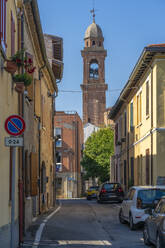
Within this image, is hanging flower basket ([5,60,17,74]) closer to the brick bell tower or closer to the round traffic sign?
the round traffic sign

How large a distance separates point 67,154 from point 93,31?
4470cm

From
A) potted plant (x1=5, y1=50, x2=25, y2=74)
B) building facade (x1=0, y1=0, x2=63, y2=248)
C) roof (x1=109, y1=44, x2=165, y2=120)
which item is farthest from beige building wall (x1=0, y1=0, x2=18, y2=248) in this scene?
roof (x1=109, y1=44, x2=165, y2=120)

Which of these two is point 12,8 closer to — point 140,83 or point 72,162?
point 140,83

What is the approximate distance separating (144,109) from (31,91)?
953 centimetres

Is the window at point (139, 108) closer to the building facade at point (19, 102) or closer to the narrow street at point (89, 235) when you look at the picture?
the building facade at point (19, 102)

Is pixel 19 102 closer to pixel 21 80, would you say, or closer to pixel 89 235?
pixel 21 80

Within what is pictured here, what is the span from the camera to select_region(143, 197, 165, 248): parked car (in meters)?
11.2

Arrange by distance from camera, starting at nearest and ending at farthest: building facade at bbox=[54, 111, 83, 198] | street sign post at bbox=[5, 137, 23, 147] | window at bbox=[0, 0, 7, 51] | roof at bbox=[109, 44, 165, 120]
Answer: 1. street sign post at bbox=[5, 137, 23, 147]
2. window at bbox=[0, 0, 7, 51]
3. roof at bbox=[109, 44, 165, 120]
4. building facade at bbox=[54, 111, 83, 198]

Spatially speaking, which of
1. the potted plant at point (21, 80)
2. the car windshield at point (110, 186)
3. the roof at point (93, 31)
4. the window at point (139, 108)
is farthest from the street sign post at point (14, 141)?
the roof at point (93, 31)

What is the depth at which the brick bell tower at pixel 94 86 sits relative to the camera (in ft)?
349

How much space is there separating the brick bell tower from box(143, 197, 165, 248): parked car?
9287 cm

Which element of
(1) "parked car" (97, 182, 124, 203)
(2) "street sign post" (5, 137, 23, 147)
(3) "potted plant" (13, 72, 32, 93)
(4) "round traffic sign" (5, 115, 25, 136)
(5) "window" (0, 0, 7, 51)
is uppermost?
(5) "window" (0, 0, 7, 51)

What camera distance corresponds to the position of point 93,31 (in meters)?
112

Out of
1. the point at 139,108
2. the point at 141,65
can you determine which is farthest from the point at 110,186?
the point at 141,65
